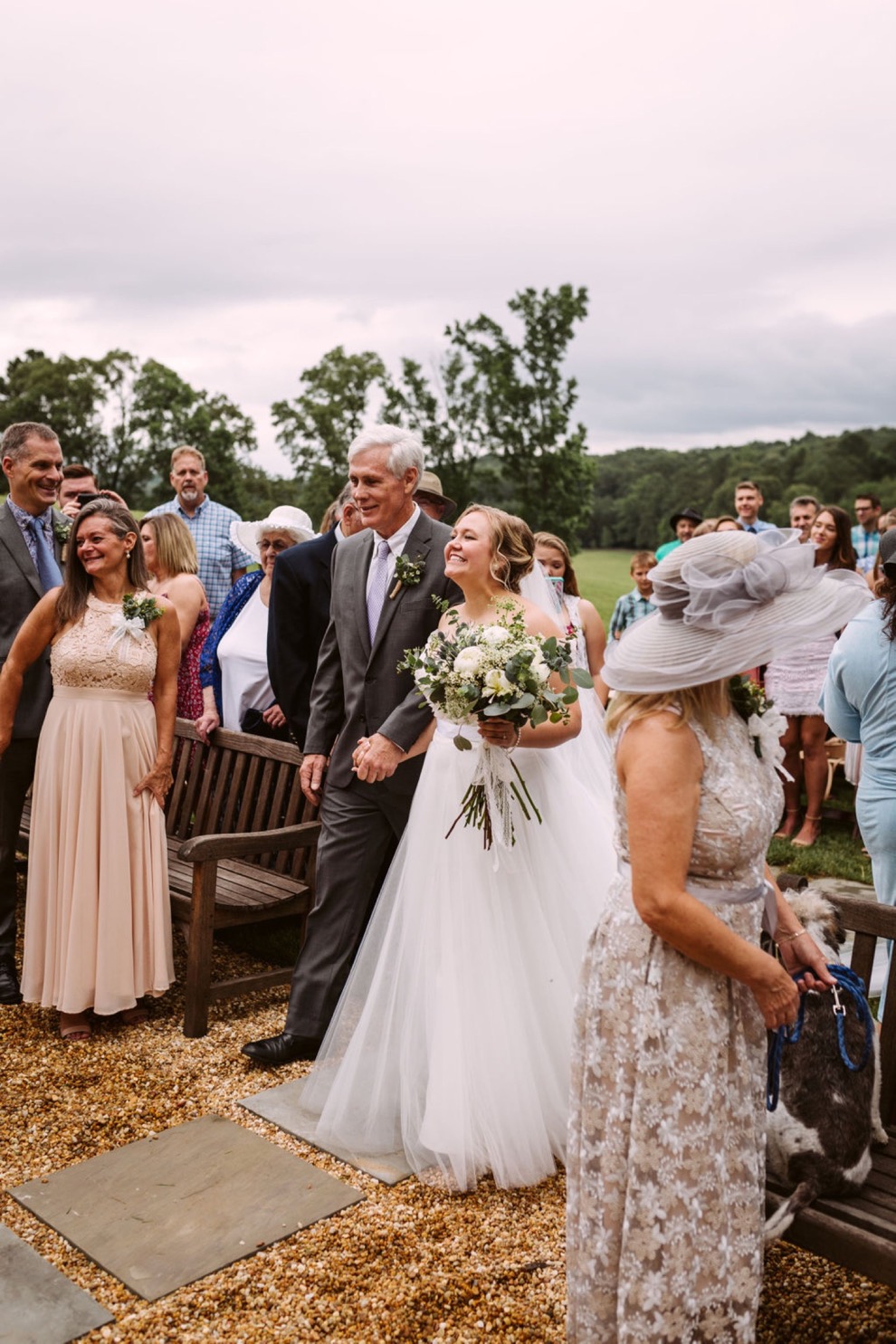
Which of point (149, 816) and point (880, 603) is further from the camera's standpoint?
point (149, 816)

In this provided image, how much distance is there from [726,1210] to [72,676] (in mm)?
3806

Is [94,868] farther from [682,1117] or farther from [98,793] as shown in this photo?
[682,1117]

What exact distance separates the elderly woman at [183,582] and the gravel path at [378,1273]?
11.8 ft

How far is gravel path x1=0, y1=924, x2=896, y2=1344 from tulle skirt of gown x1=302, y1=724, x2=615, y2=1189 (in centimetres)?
17

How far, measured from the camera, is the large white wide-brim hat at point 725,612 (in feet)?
8.23

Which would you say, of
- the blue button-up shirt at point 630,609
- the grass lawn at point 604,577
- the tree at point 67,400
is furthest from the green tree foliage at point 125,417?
the blue button-up shirt at point 630,609

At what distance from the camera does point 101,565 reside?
205 inches

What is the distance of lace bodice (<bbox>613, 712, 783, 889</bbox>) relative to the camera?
250 cm

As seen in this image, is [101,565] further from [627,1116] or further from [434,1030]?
[627,1116]

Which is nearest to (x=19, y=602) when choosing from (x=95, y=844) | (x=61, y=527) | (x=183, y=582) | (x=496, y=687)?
(x=61, y=527)

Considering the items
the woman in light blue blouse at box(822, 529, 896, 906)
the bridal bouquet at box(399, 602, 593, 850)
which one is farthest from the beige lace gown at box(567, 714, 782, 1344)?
the woman in light blue blouse at box(822, 529, 896, 906)

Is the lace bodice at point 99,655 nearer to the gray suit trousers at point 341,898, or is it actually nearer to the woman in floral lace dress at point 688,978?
the gray suit trousers at point 341,898

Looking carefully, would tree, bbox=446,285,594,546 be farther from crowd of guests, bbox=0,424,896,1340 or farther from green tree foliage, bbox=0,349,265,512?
crowd of guests, bbox=0,424,896,1340

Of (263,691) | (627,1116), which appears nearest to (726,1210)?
(627,1116)
